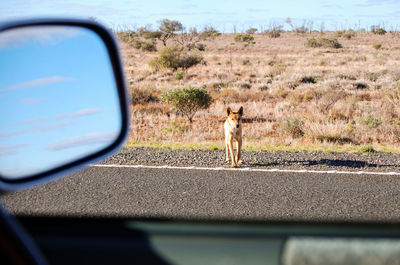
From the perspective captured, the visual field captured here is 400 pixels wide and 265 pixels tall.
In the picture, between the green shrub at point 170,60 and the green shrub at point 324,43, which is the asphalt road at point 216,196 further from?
the green shrub at point 324,43

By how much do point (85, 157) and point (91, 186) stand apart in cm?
483

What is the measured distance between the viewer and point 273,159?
8.40 metres

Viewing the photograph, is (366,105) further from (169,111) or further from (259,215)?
(259,215)

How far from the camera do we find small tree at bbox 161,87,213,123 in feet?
54.9

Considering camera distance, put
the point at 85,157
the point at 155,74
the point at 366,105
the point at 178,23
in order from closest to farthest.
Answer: the point at 85,157 < the point at 366,105 < the point at 155,74 < the point at 178,23

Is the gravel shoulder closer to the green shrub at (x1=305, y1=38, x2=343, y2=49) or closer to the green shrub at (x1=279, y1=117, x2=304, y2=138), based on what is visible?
the green shrub at (x1=279, y1=117, x2=304, y2=138)

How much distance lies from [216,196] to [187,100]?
1102 centimetres

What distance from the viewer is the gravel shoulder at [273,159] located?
782 centimetres

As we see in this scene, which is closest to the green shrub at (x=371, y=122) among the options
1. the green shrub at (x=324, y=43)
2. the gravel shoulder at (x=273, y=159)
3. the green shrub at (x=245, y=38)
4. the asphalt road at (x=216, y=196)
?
the gravel shoulder at (x=273, y=159)

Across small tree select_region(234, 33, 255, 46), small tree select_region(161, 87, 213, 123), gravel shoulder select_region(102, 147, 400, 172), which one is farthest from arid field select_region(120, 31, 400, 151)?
small tree select_region(234, 33, 255, 46)

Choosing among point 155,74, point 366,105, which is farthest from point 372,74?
point 155,74

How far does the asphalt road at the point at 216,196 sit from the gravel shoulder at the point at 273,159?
599 mm

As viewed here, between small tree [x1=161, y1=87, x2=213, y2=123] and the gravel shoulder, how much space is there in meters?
7.44

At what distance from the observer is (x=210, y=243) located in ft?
6.07
